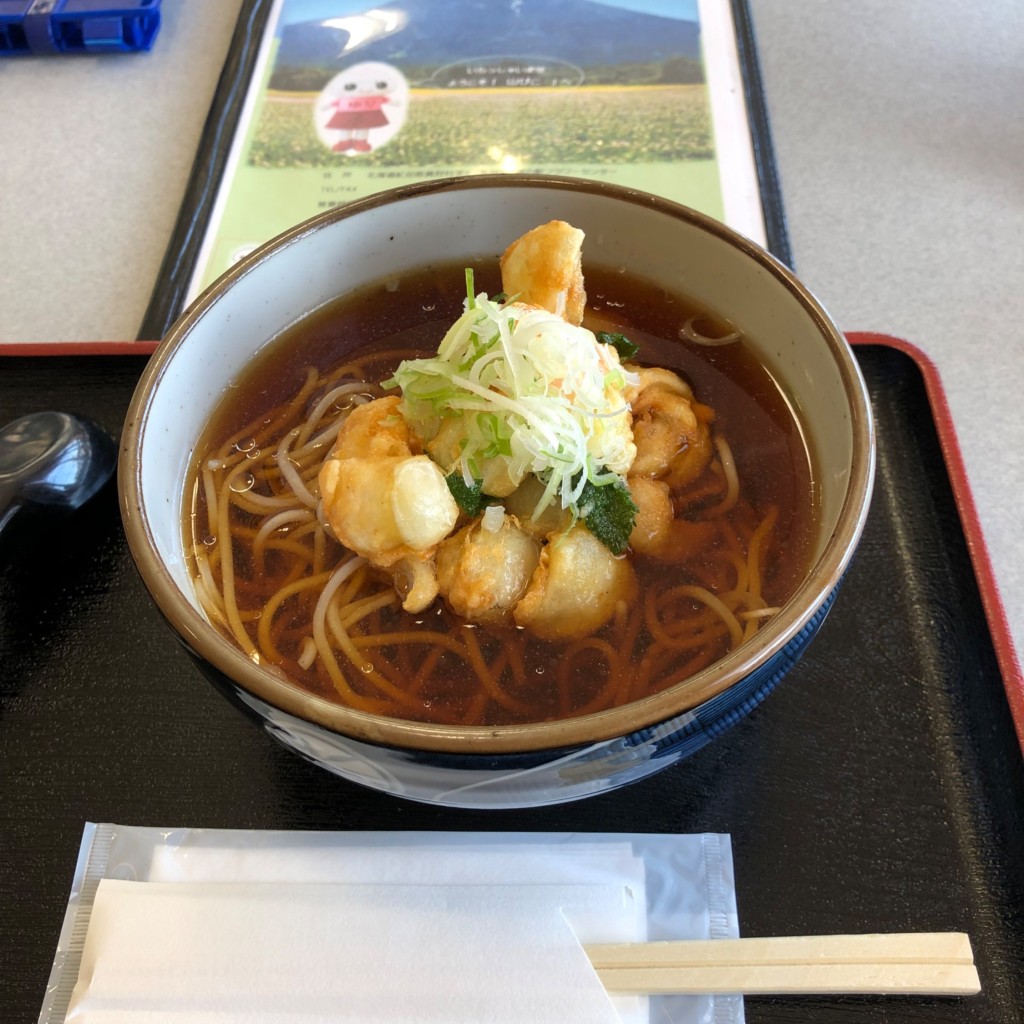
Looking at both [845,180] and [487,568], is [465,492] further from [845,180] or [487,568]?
[845,180]

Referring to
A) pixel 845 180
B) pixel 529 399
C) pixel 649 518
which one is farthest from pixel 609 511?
pixel 845 180

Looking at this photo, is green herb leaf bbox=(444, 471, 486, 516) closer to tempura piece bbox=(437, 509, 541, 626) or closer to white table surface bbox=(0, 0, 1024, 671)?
tempura piece bbox=(437, 509, 541, 626)

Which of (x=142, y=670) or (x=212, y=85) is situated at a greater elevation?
(x=212, y=85)

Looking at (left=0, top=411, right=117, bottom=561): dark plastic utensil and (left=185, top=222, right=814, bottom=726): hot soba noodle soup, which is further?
(left=0, top=411, right=117, bottom=561): dark plastic utensil

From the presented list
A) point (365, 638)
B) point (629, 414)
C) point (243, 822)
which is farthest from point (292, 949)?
point (629, 414)

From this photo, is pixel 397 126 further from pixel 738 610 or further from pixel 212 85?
pixel 738 610

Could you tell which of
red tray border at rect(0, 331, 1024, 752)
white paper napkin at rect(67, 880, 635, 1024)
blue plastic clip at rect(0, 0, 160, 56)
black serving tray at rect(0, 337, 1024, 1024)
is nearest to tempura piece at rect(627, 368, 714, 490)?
black serving tray at rect(0, 337, 1024, 1024)
